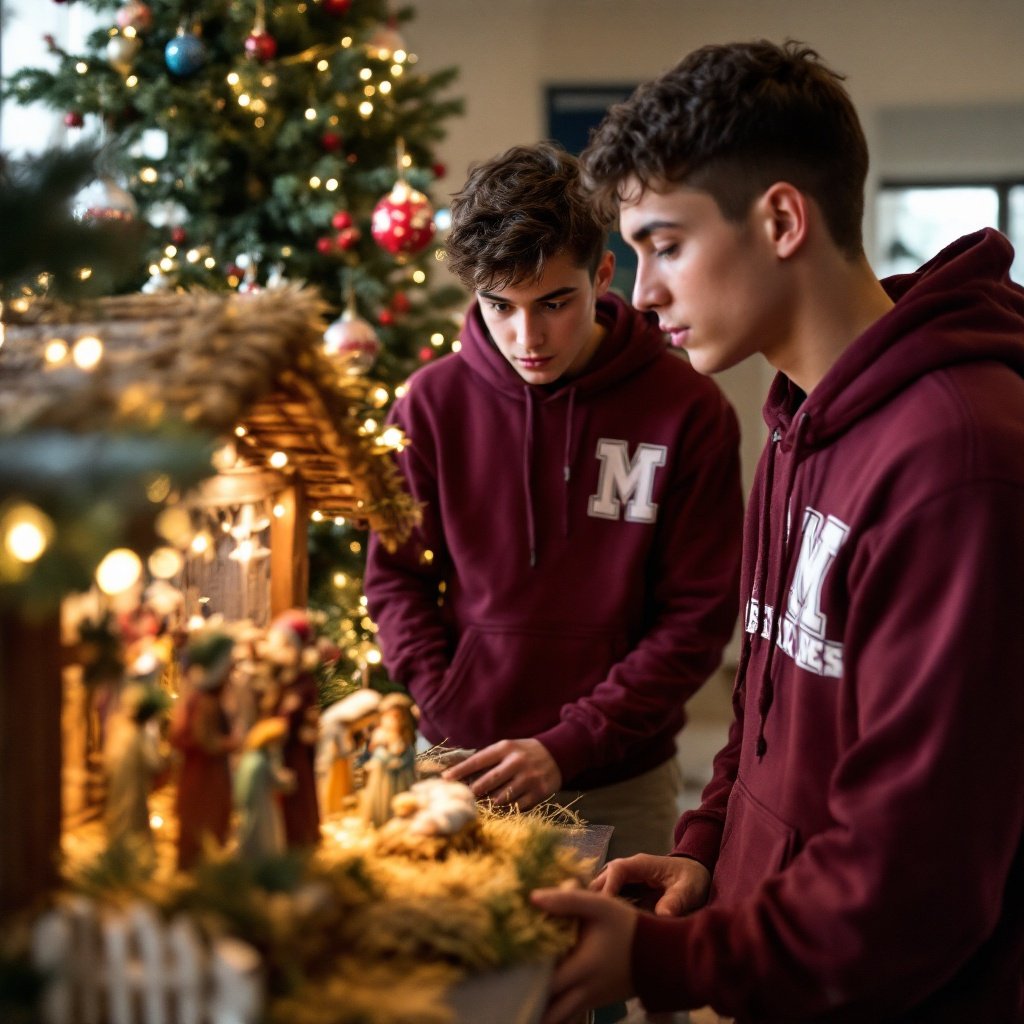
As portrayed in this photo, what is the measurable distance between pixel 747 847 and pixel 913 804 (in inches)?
14.0

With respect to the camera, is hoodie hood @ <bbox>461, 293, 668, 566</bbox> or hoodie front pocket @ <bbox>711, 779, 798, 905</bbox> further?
hoodie hood @ <bbox>461, 293, 668, 566</bbox>

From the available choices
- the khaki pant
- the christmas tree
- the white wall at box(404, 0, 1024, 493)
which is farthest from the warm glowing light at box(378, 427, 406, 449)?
the white wall at box(404, 0, 1024, 493)

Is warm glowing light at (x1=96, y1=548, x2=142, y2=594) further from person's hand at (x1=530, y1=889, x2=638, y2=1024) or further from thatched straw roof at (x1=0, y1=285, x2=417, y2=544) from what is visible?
person's hand at (x1=530, y1=889, x2=638, y2=1024)

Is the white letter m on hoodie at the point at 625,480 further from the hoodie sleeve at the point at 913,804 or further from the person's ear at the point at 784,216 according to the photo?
the hoodie sleeve at the point at 913,804

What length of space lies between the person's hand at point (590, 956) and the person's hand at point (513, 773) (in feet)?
1.78

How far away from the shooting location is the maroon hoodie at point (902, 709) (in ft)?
3.32

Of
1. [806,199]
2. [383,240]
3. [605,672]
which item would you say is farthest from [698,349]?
[383,240]

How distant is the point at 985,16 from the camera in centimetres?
530

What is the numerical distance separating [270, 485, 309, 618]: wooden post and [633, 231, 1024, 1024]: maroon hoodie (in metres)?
0.58

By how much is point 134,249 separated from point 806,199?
72 centimetres

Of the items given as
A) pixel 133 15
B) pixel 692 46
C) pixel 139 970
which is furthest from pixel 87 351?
pixel 692 46

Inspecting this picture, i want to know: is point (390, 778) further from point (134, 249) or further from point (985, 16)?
point (985, 16)

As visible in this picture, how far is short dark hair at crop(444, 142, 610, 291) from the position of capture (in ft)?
5.92

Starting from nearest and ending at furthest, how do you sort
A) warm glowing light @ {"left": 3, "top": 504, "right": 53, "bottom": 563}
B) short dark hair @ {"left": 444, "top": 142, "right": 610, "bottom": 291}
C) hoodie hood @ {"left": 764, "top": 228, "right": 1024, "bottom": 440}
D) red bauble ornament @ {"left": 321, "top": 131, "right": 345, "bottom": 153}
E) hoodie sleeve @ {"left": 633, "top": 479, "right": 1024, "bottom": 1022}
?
warm glowing light @ {"left": 3, "top": 504, "right": 53, "bottom": 563}
hoodie sleeve @ {"left": 633, "top": 479, "right": 1024, "bottom": 1022}
hoodie hood @ {"left": 764, "top": 228, "right": 1024, "bottom": 440}
short dark hair @ {"left": 444, "top": 142, "right": 610, "bottom": 291}
red bauble ornament @ {"left": 321, "top": 131, "right": 345, "bottom": 153}
